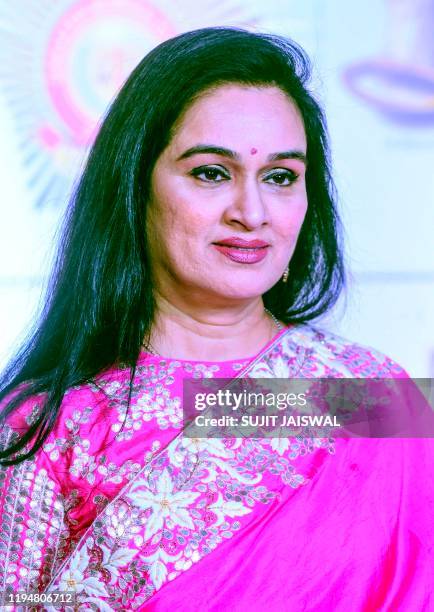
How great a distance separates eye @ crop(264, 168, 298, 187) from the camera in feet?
4.75

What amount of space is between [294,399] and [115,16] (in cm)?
91

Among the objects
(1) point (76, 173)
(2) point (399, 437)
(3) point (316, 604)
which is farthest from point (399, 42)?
(3) point (316, 604)

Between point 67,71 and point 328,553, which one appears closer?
point 328,553

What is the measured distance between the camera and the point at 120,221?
1473 millimetres

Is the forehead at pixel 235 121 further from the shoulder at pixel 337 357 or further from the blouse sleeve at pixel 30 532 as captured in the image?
the blouse sleeve at pixel 30 532

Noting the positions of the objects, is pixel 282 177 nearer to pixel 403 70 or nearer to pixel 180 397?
pixel 180 397

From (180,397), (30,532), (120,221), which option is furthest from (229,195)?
(30,532)

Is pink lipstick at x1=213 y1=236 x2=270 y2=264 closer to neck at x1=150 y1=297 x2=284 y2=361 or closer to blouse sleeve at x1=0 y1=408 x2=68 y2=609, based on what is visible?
neck at x1=150 y1=297 x2=284 y2=361

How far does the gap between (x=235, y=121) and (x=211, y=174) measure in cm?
9

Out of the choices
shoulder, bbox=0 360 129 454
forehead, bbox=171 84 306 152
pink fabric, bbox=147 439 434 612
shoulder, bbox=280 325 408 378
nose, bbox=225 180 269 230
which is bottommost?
pink fabric, bbox=147 439 434 612

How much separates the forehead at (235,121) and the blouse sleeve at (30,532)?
585mm

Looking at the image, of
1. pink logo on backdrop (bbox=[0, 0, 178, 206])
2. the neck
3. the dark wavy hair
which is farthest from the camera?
pink logo on backdrop (bbox=[0, 0, 178, 206])

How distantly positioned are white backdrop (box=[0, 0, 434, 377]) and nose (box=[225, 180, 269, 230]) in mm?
495

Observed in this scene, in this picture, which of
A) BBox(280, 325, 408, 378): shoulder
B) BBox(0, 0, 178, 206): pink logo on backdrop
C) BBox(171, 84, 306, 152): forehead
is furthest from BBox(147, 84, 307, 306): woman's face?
BBox(0, 0, 178, 206): pink logo on backdrop
